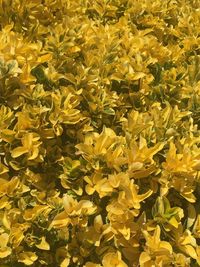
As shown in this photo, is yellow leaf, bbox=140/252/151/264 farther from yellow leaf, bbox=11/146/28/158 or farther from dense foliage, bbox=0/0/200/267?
yellow leaf, bbox=11/146/28/158

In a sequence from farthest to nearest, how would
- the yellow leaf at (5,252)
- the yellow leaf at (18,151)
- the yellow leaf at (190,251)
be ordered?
1. the yellow leaf at (18,151)
2. the yellow leaf at (190,251)
3. the yellow leaf at (5,252)

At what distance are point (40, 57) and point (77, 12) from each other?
94 centimetres

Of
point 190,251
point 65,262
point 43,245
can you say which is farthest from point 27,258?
point 190,251

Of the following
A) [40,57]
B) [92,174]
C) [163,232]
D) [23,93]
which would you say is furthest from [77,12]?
[163,232]

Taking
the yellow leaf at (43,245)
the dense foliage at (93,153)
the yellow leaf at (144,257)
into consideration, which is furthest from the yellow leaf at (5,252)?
the yellow leaf at (144,257)

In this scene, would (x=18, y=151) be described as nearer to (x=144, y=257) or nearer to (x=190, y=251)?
(x=144, y=257)

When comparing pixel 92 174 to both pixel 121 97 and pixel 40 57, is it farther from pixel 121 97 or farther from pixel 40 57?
pixel 40 57

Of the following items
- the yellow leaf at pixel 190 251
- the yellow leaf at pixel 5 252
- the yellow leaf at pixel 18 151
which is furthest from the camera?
the yellow leaf at pixel 18 151

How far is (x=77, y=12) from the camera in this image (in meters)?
3.38

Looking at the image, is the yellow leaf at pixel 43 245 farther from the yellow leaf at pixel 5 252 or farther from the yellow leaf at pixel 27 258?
the yellow leaf at pixel 5 252

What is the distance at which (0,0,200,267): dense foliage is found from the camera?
2047 millimetres

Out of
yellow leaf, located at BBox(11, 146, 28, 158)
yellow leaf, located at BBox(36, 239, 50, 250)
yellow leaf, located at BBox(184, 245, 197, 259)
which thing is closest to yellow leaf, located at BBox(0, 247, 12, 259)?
yellow leaf, located at BBox(36, 239, 50, 250)

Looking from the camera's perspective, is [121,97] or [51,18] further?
[51,18]

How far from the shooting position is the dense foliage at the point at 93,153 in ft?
6.72
